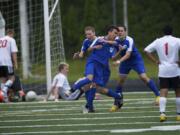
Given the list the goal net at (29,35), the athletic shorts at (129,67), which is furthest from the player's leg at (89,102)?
the goal net at (29,35)

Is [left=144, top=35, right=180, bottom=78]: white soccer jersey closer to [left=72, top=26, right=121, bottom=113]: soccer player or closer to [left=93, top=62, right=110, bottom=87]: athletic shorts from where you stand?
[left=72, top=26, right=121, bottom=113]: soccer player

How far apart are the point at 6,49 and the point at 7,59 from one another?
280 mm

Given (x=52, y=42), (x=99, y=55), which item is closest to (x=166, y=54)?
(x=99, y=55)

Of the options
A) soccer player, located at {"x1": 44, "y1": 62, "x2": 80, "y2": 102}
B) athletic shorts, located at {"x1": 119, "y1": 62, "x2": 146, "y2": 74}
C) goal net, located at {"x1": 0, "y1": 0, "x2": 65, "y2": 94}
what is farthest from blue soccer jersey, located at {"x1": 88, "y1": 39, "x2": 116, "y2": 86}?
goal net, located at {"x1": 0, "y1": 0, "x2": 65, "y2": 94}

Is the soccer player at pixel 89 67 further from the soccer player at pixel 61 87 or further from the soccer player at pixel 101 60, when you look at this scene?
the soccer player at pixel 61 87

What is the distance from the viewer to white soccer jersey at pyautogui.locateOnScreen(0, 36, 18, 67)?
1999cm

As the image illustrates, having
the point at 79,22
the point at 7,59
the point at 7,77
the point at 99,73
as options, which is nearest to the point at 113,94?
the point at 99,73

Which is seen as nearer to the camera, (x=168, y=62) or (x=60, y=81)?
(x=168, y=62)

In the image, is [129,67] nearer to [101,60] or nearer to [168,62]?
[101,60]

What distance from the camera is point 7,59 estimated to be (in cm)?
2003

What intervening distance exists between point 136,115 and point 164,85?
104 centimetres

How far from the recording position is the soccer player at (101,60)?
51.3 ft

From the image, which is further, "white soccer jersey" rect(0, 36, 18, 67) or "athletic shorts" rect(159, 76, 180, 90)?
"white soccer jersey" rect(0, 36, 18, 67)

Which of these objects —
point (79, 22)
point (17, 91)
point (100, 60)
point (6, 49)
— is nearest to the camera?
point (100, 60)
